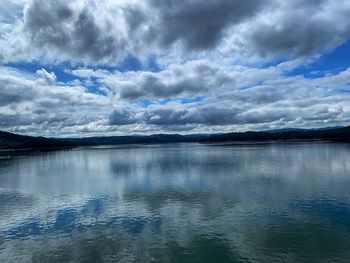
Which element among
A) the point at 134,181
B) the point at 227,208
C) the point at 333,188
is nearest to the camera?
the point at 227,208

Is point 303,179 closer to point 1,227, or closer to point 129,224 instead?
point 129,224

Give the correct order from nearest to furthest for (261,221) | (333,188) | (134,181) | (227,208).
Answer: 1. (261,221)
2. (227,208)
3. (333,188)
4. (134,181)

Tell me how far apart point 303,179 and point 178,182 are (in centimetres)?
2618

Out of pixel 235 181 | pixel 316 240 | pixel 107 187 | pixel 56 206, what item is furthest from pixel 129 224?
pixel 235 181

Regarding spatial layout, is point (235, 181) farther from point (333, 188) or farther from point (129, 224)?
point (129, 224)

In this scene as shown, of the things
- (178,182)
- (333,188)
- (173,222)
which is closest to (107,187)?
(178,182)

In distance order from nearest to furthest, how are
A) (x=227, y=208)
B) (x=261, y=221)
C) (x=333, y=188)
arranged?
(x=261, y=221) < (x=227, y=208) < (x=333, y=188)

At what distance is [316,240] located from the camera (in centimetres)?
3189

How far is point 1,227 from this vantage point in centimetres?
3978

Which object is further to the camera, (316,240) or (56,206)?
(56,206)

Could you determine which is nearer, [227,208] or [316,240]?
[316,240]

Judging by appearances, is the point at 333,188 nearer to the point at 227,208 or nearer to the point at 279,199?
the point at 279,199

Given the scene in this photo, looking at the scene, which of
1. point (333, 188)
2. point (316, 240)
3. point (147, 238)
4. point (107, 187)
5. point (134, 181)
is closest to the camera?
point (316, 240)

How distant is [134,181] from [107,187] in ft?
27.2
